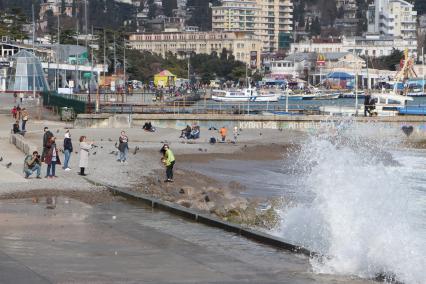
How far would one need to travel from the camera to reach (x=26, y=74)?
312 ft

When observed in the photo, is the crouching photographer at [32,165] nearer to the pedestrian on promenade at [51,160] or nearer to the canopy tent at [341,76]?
the pedestrian on promenade at [51,160]

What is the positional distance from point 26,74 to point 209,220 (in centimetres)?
7721

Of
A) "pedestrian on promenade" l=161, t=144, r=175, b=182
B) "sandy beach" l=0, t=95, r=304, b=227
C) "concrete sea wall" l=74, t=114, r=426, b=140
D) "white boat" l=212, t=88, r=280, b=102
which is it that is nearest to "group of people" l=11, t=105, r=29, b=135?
"sandy beach" l=0, t=95, r=304, b=227

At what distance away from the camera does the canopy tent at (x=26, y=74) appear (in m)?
94.0

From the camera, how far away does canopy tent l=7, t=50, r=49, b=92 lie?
9400cm

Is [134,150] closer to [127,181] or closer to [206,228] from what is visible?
[127,181]

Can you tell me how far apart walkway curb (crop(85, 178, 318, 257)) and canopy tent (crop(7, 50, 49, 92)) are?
6912cm

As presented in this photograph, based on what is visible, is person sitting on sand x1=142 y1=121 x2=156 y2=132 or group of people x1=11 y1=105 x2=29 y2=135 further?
person sitting on sand x1=142 y1=121 x2=156 y2=132

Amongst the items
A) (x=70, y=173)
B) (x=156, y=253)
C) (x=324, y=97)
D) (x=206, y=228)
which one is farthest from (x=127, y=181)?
(x=324, y=97)

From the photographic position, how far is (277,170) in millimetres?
40281

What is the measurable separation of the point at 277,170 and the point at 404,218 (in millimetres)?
24270

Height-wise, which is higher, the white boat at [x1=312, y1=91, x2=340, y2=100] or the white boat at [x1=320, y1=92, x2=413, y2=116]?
the white boat at [x1=320, y1=92, x2=413, y2=116]

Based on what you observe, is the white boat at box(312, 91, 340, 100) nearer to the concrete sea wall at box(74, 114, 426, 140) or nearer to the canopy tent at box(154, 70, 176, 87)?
the canopy tent at box(154, 70, 176, 87)

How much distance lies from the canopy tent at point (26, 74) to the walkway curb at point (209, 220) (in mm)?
69121
